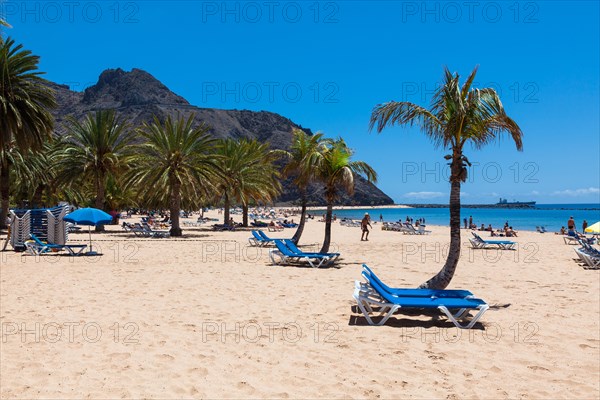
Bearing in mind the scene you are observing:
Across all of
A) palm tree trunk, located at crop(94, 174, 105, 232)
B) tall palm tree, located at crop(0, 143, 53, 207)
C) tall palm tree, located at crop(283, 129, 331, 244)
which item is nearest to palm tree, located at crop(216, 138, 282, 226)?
palm tree trunk, located at crop(94, 174, 105, 232)

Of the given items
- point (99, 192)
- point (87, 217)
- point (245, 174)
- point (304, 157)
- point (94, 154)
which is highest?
point (94, 154)

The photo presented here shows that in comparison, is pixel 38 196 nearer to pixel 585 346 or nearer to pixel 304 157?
pixel 304 157

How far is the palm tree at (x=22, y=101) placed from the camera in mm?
20453

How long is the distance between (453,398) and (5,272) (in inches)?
486

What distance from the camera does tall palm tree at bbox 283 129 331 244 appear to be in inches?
619

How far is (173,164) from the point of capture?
28078 mm

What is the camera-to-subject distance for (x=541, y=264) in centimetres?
1561

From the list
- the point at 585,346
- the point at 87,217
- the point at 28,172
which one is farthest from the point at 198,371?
the point at 28,172

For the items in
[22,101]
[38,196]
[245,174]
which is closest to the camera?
[22,101]

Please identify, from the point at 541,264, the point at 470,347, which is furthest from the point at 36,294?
the point at 541,264

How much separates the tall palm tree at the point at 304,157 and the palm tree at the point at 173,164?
379 inches

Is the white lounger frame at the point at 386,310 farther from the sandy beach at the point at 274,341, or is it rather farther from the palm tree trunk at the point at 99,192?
the palm tree trunk at the point at 99,192

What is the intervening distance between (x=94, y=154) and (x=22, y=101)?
9626 millimetres

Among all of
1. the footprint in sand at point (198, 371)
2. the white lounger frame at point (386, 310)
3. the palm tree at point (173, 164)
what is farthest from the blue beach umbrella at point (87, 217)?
the footprint in sand at point (198, 371)
